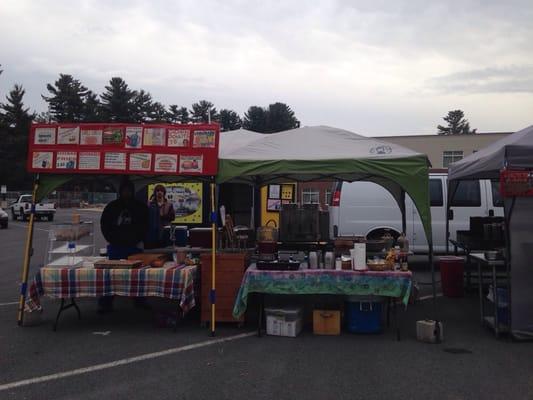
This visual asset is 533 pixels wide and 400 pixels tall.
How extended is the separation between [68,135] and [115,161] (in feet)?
2.35

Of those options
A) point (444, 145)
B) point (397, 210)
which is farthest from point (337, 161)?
point (444, 145)

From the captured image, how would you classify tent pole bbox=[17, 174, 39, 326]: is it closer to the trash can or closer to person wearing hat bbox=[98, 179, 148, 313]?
person wearing hat bbox=[98, 179, 148, 313]

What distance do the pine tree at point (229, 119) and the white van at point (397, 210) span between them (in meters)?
71.3

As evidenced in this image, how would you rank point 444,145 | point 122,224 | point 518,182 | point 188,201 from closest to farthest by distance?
point 518,182
point 122,224
point 188,201
point 444,145

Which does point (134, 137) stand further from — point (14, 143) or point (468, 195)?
point (14, 143)

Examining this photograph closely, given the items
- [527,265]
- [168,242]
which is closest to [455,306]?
[527,265]

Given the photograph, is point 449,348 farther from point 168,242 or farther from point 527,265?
point 168,242

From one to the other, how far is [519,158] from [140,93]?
7144cm

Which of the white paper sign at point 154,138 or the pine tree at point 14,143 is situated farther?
the pine tree at point 14,143

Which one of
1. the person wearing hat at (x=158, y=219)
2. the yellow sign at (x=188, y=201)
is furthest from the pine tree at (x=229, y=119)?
the person wearing hat at (x=158, y=219)

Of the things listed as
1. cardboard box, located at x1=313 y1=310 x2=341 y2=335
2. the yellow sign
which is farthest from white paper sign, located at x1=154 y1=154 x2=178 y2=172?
the yellow sign

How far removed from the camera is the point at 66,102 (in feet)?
230

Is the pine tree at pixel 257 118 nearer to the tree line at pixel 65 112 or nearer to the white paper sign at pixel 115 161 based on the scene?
the tree line at pixel 65 112

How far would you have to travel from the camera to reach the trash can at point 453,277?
8562 mm
